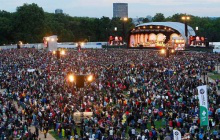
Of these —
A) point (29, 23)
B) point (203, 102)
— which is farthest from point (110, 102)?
point (29, 23)

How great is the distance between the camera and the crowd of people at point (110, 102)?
23219mm

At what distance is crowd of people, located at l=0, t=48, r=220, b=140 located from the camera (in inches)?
914

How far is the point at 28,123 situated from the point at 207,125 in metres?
10.2

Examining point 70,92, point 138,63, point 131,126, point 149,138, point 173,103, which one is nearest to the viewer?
point 149,138

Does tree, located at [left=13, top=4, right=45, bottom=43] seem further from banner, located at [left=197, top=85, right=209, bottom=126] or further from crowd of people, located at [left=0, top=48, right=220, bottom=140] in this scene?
banner, located at [left=197, top=85, right=209, bottom=126]

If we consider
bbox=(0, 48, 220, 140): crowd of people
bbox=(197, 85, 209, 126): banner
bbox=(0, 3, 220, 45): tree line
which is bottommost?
bbox=(0, 48, 220, 140): crowd of people

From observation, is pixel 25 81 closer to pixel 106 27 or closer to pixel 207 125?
pixel 207 125

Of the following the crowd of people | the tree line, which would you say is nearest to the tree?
the tree line

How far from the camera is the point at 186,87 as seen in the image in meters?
33.2

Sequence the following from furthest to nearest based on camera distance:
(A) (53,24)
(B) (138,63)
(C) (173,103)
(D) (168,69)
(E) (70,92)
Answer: (A) (53,24) < (B) (138,63) < (D) (168,69) < (E) (70,92) < (C) (173,103)

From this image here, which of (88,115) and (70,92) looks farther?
(70,92)

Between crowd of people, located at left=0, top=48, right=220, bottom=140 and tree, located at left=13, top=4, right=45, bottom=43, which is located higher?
tree, located at left=13, top=4, right=45, bottom=43

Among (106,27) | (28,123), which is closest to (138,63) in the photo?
(28,123)

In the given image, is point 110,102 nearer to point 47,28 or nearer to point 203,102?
point 203,102
